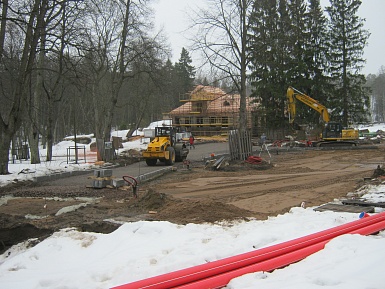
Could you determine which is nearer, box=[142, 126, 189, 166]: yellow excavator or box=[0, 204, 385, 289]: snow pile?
box=[0, 204, 385, 289]: snow pile

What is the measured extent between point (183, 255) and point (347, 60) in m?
44.1

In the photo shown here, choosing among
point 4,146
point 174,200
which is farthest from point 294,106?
point 174,200

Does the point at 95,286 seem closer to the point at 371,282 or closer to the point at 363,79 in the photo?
the point at 371,282

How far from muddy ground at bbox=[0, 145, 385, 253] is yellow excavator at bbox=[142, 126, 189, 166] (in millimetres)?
2463

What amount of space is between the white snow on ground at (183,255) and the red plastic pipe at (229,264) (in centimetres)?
38

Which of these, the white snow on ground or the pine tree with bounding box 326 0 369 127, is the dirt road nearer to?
the white snow on ground

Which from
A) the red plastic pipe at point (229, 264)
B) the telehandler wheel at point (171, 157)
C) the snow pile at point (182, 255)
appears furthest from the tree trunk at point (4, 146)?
the red plastic pipe at point (229, 264)

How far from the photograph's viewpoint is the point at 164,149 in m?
21.8

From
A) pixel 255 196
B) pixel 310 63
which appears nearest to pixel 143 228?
pixel 255 196

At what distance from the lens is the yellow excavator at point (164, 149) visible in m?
21.6

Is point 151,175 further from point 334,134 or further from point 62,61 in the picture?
point 334,134

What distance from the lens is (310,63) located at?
45562 millimetres

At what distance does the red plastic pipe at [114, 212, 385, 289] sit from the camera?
4.45m

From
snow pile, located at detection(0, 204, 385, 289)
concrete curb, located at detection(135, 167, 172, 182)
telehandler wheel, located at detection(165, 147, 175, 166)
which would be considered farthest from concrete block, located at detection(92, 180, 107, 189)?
telehandler wheel, located at detection(165, 147, 175, 166)
